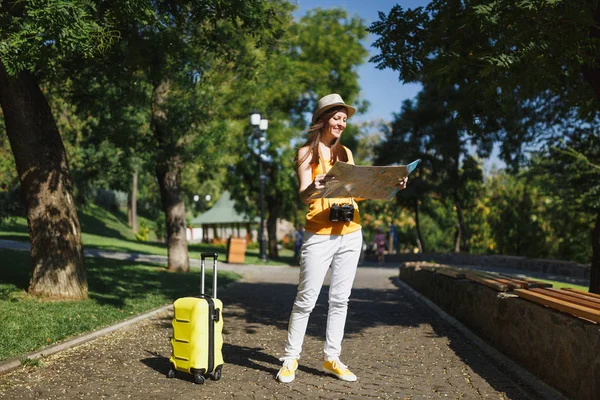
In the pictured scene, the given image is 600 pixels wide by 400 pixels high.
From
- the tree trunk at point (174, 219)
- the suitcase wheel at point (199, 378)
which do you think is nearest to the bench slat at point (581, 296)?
the suitcase wheel at point (199, 378)

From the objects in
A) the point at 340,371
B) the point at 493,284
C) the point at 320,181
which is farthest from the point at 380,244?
the point at 320,181

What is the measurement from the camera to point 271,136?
29.7 metres

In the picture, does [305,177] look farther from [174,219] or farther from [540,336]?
[174,219]

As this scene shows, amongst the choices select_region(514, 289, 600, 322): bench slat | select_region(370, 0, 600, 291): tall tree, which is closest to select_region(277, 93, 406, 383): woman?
select_region(514, 289, 600, 322): bench slat

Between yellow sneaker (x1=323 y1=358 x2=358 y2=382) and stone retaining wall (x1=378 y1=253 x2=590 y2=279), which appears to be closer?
yellow sneaker (x1=323 y1=358 x2=358 y2=382)

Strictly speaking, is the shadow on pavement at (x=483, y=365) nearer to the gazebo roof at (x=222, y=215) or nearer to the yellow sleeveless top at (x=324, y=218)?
the yellow sleeveless top at (x=324, y=218)

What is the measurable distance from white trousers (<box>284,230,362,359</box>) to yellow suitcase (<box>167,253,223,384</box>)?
0.60m

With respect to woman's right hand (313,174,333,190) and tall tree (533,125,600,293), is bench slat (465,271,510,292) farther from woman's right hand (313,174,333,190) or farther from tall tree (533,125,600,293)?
tall tree (533,125,600,293)

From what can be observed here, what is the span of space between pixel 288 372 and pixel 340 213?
137cm

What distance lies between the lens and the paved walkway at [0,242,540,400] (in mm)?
4723

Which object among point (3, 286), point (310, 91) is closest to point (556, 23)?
point (3, 286)

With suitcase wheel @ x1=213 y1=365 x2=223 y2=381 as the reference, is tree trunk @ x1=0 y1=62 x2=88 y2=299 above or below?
above

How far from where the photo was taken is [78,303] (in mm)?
8688

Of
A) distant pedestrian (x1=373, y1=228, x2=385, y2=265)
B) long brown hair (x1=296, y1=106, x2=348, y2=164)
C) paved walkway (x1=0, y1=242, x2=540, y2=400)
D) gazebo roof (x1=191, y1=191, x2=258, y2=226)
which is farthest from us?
gazebo roof (x1=191, y1=191, x2=258, y2=226)
